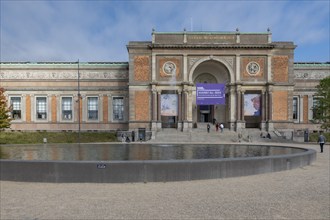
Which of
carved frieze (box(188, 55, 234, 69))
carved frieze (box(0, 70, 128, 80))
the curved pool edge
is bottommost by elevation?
the curved pool edge

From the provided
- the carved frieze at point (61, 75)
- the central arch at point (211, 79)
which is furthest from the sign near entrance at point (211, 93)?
the carved frieze at point (61, 75)

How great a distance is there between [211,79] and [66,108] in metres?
27.5

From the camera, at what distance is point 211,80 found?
57.3m

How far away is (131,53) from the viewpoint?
49094mm

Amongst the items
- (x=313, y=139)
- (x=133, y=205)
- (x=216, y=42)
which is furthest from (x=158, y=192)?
(x=216, y=42)

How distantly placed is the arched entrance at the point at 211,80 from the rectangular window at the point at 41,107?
27039mm

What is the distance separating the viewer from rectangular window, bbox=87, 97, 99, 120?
5488 centimetres

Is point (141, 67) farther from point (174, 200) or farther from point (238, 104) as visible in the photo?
point (174, 200)

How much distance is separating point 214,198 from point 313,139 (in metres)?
39.8

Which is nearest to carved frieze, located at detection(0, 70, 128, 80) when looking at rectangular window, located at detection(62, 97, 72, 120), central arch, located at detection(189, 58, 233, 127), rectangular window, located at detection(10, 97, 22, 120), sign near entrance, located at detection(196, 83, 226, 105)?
rectangular window, located at detection(10, 97, 22, 120)

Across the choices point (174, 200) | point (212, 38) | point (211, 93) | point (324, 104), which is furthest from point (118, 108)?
point (174, 200)

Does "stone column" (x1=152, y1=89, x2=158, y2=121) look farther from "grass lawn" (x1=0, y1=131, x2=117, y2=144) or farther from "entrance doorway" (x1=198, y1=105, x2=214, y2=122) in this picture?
"entrance doorway" (x1=198, y1=105, x2=214, y2=122)

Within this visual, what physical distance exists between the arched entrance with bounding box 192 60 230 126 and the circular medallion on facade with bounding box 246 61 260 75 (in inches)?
134

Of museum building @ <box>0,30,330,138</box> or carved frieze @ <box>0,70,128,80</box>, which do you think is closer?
museum building @ <box>0,30,330,138</box>
